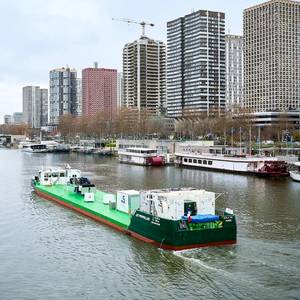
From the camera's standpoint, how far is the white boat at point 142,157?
107 m

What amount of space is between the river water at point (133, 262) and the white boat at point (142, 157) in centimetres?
6059

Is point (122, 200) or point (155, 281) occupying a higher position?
point (122, 200)

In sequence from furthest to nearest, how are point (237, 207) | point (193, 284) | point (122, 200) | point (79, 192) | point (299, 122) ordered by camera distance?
point (299, 122)
point (79, 192)
point (237, 207)
point (122, 200)
point (193, 284)

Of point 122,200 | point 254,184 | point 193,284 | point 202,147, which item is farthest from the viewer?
point 202,147

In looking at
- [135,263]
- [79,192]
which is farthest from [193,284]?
[79,192]

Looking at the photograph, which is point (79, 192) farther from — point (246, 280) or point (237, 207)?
point (246, 280)

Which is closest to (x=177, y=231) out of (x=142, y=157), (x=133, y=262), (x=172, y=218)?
(x=172, y=218)

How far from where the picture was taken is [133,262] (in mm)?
29719

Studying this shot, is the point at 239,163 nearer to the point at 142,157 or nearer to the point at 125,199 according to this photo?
the point at 142,157

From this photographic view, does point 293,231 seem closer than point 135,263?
No

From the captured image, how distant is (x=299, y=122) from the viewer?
650 feet

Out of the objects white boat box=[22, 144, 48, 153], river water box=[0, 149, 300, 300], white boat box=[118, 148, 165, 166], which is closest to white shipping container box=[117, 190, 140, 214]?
river water box=[0, 149, 300, 300]

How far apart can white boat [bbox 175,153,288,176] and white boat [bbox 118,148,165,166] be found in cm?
656

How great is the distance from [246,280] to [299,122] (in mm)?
180927
